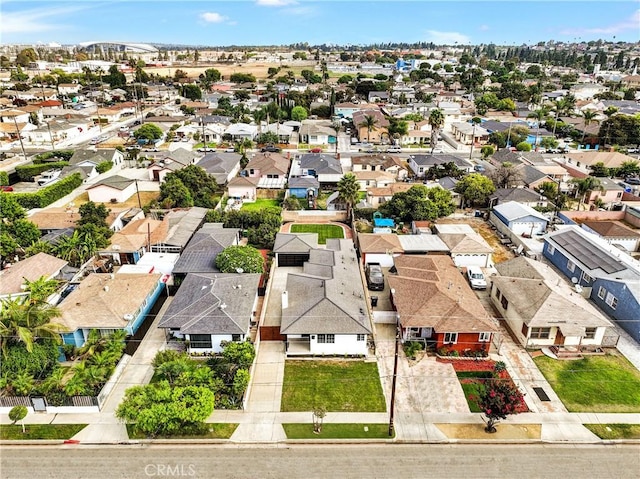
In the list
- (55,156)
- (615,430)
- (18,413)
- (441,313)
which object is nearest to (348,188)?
(441,313)

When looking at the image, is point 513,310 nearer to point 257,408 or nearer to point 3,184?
point 257,408

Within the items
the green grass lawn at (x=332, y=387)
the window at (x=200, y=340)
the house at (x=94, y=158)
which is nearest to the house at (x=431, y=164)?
→ the green grass lawn at (x=332, y=387)

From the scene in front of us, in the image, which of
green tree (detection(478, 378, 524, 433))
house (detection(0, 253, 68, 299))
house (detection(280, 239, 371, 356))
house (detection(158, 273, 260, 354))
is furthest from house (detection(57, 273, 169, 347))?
green tree (detection(478, 378, 524, 433))

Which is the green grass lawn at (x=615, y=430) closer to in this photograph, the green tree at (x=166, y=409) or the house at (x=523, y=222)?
the green tree at (x=166, y=409)

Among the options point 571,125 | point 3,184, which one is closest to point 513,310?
point 3,184

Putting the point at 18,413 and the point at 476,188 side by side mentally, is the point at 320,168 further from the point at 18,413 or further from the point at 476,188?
the point at 18,413
